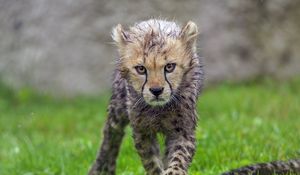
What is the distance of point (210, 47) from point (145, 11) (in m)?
1.71

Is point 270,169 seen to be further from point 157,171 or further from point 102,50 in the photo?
point 102,50

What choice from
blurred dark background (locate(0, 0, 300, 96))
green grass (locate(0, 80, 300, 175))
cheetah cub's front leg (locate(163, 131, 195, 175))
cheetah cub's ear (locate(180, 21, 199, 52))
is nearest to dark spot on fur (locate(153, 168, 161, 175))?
cheetah cub's front leg (locate(163, 131, 195, 175))

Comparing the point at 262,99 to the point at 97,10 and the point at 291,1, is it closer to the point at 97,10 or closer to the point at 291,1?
the point at 291,1

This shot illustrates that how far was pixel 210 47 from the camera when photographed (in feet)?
55.5

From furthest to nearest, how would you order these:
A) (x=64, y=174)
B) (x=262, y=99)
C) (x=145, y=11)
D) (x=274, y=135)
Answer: (x=145, y=11)
(x=262, y=99)
(x=274, y=135)
(x=64, y=174)

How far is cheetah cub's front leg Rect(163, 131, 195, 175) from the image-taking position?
726cm

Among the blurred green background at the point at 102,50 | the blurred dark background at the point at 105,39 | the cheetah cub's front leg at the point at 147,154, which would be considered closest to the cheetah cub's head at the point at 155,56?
the cheetah cub's front leg at the point at 147,154

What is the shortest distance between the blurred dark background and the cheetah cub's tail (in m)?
9.08

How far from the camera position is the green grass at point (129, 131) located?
361 inches

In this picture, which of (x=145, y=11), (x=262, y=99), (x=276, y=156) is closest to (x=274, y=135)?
(x=276, y=156)

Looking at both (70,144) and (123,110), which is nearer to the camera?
(123,110)

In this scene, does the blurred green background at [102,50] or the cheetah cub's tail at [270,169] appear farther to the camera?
the blurred green background at [102,50]

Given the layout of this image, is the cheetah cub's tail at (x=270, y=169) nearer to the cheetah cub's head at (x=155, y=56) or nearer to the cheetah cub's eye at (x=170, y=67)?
the cheetah cub's head at (x=155, y=56)

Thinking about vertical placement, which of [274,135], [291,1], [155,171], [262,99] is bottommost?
[155,171]
